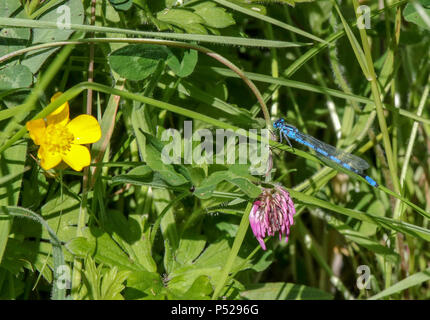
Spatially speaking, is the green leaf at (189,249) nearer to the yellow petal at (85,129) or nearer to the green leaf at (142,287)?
the green leaf at (142,287)

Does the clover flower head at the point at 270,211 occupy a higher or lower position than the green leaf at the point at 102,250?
higher

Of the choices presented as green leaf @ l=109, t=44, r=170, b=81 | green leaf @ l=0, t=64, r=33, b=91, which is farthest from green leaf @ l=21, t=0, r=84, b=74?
green leaf @ l=109, t=44, r=170, b=81

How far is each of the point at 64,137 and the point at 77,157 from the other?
0.06 metres

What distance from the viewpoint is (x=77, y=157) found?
4.66 feet

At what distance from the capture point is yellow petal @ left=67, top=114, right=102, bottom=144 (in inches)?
56.1

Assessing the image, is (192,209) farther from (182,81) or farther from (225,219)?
(182,81)

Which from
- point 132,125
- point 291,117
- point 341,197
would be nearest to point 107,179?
point 132,125

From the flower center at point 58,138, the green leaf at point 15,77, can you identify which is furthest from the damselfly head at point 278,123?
the green leaf at point 15,77

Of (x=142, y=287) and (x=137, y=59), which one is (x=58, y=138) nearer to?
(x=137, y=59)

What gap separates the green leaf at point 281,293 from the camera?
1688 millimetres

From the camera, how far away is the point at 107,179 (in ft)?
5.23

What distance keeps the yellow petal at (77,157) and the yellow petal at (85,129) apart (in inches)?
0.7

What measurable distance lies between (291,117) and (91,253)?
905 mm

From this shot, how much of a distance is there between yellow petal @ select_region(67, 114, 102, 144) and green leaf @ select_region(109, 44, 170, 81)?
15cm
